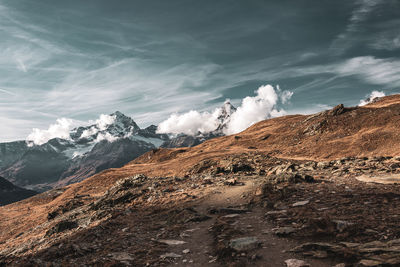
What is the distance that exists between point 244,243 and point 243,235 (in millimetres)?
1327

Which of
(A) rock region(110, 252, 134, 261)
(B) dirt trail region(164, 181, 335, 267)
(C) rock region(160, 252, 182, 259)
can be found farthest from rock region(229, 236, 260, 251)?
(A) rock region(110, 252, 134, 261)

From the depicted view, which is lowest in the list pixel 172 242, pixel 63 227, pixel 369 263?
pixel 63 227

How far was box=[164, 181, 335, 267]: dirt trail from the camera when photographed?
25.1ft

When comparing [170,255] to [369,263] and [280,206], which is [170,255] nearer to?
[369,263]

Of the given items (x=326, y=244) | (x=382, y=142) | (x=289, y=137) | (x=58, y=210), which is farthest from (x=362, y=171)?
(x=289, y=137)

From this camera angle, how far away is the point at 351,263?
624 centimetres

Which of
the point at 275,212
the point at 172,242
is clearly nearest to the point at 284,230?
the point at 275,212

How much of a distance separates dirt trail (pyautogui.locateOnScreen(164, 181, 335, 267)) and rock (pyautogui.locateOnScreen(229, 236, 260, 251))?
0.79ft

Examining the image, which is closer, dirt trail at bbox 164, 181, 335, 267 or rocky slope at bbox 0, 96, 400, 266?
rocky slope at bbox 0, 96, 400, 266

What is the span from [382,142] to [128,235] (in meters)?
49.4

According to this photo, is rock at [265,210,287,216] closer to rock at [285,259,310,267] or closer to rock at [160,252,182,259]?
rock at [285,259,310,267]

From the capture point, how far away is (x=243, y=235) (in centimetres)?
1023

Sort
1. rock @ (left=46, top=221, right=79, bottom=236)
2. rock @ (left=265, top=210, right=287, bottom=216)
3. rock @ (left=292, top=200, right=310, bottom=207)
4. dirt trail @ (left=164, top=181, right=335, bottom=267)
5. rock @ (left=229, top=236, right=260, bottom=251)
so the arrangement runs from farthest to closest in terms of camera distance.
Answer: rock @ (left=46, top=221, right=79, bottom=236) < rock @ (left=292, top=200, right=310, bottom=207) < rock @ (left=265, top=210, right=287, bottom=216) < rock @ (left=229, top=236, right=260, bottom=251) < dirt trail @ (left=164, top=181, right=335, bottom=267)

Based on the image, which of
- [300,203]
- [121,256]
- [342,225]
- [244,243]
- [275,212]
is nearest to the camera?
[342,225]
